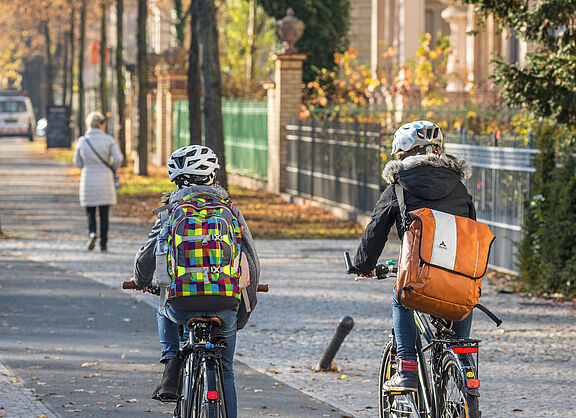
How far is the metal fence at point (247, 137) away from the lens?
92.0 ft

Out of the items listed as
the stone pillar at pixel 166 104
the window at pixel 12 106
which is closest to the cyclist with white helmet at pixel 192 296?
the stone pillar at pixel 166 104

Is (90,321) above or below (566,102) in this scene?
below

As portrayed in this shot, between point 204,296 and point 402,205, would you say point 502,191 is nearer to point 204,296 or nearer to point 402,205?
point 402,205

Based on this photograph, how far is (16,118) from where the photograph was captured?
66.1 metres

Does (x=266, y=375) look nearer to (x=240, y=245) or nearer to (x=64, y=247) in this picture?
(x=240, y=245)

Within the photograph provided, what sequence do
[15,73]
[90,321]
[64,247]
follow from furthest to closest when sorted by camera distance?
[15,73]
[64,247]
[90,321]

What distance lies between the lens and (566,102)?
37.3ft

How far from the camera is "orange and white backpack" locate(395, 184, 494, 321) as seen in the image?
17.3 feet

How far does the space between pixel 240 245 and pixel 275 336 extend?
4.82 meters

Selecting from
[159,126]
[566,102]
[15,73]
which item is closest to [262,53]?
[159,126]

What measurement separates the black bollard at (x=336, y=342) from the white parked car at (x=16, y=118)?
193ft

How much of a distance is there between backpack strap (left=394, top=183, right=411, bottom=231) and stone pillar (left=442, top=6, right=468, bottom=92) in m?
23.1

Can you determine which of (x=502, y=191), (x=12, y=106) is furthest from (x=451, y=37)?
(x=12, y=106)

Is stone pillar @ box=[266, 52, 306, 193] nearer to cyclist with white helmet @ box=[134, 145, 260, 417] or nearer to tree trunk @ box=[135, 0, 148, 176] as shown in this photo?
tree trunk @ box=[135, 0, 148, 176]
